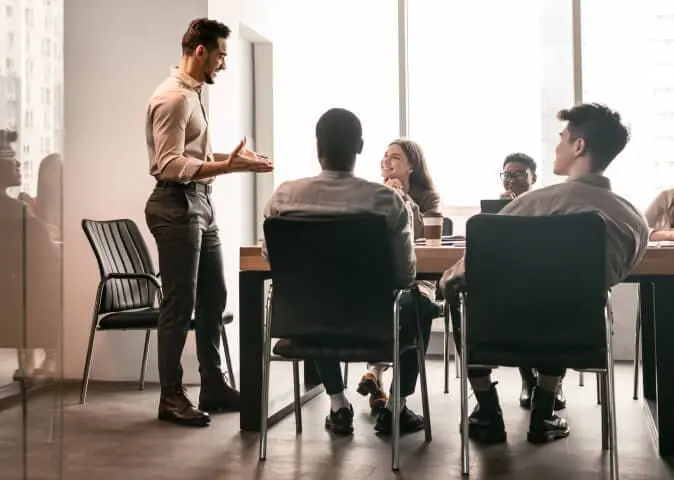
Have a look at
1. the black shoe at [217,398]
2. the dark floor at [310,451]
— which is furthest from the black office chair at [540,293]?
the black shoe at [217,398]

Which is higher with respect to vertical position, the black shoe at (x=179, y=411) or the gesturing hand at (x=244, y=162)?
the gesturing hand at (x=244, y=162)

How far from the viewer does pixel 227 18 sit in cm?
468

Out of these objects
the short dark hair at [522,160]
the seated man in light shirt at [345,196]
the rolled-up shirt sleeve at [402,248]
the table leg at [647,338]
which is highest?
the short dark hair at [522,160]

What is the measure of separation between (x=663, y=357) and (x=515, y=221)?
875 mm

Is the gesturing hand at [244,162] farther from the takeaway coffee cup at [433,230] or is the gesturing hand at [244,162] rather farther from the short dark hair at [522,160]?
the short dark hair at [522,160]

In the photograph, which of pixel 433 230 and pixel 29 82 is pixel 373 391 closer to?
pixel 433 230

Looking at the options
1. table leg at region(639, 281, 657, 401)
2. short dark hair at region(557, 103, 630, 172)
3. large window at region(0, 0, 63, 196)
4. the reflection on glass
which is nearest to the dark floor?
the reflection on glass

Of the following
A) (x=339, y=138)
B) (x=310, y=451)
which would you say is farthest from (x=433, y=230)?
(x=310, y=451)

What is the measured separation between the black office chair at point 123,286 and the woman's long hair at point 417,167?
1.11 metres

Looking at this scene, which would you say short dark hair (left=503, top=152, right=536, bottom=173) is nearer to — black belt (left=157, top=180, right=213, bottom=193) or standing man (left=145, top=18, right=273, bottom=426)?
standing man (left=145, top=18, right=273, bottom=426)

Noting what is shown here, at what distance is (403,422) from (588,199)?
46.8 inches

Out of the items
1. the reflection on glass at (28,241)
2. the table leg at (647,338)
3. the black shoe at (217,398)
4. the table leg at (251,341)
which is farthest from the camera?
the black shoe at (217,398)

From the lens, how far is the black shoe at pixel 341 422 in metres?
3.19

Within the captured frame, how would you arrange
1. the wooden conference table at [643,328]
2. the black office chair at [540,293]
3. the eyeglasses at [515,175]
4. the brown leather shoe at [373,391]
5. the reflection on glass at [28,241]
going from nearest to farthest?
the reflection on glass at [28,241] < the black office chair at [540,293] < the wooden conference table at [643,328] < the brown leather shoe at [373,391] < the eyeglasses at [515,175]
